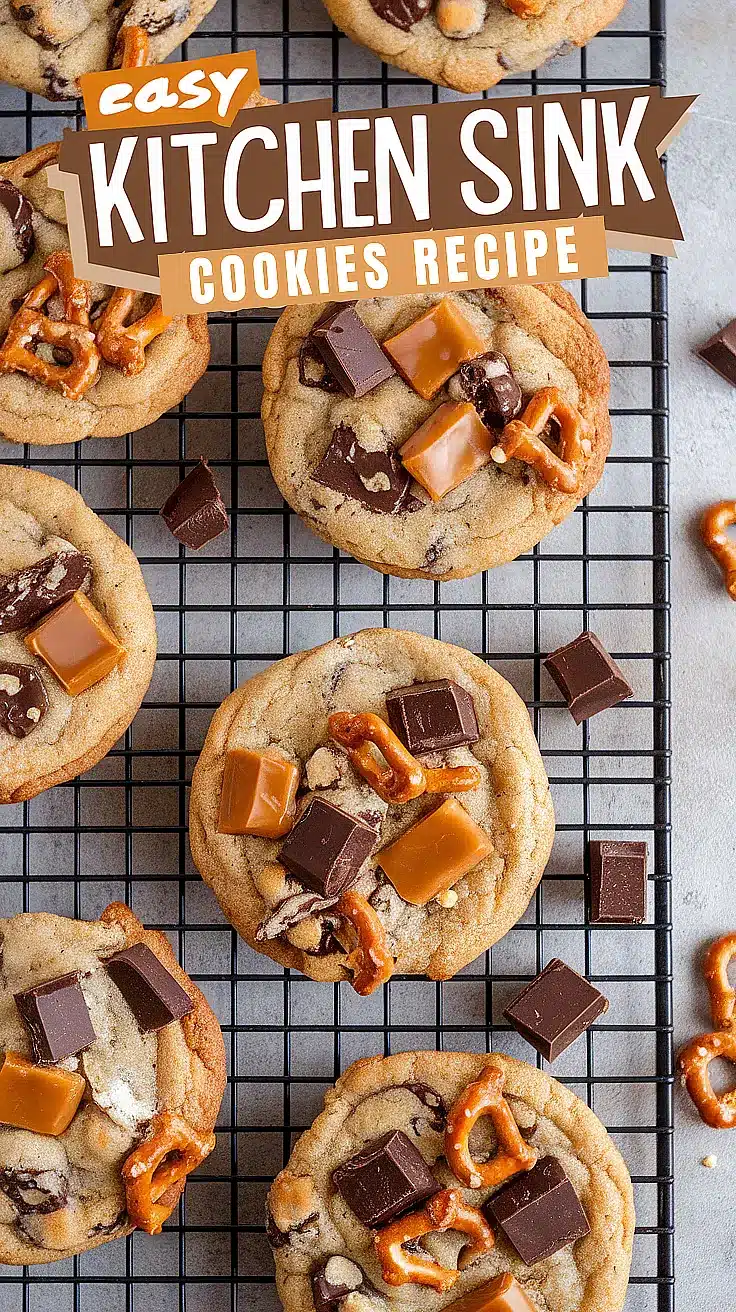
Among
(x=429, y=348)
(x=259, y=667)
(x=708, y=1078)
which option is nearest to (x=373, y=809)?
(x=259, y=667)

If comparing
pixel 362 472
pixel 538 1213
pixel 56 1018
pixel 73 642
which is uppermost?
pixel 362 472

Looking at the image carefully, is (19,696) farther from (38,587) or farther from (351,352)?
(351,352)

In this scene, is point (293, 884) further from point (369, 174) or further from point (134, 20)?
point (134, 20)

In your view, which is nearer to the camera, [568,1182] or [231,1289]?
[568,1182]

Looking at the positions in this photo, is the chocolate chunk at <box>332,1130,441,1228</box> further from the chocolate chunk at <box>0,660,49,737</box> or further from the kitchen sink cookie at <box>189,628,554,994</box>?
the chocolate chunk at <box>0,660,49,737</box>

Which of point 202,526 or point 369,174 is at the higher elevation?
point 369,174

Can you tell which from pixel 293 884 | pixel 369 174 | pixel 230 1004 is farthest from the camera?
pixel 230 1004

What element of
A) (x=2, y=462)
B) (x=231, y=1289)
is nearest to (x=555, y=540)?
(x=2, y=462)
